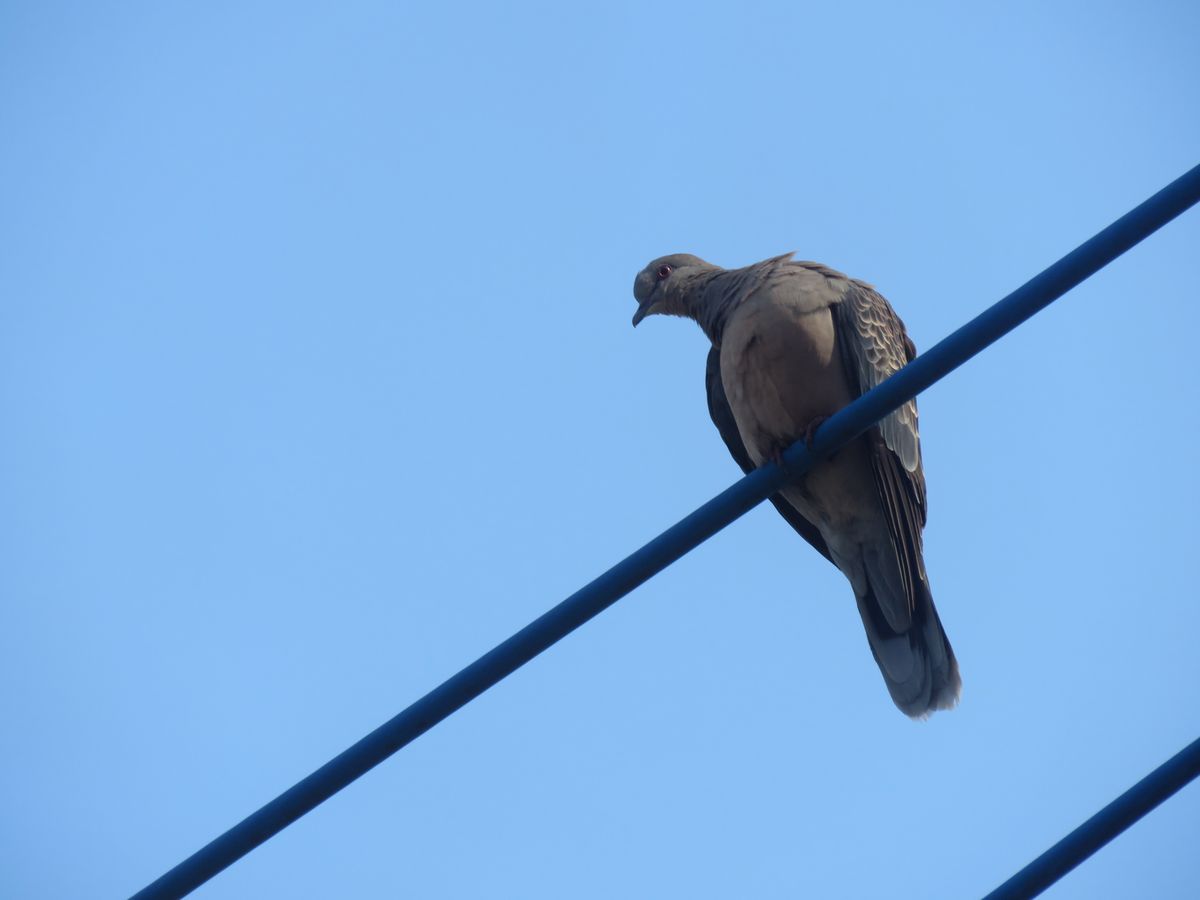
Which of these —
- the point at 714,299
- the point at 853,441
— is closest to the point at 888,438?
the point at 853,441

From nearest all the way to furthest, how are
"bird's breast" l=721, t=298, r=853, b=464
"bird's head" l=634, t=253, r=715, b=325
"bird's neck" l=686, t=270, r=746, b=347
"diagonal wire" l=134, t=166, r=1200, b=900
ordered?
"diagonal wire" l=134, t=166, r=1200, b=900 → "bird's breast" l=721, t=298, r=853, b=464 → "bird's neck" l=686, t=270, r=746, b=347 → "bird's head" l=634, t=253, r=715, b=325

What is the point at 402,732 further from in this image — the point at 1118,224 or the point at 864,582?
the point at 864,582

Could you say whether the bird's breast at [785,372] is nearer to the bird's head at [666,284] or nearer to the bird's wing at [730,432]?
the bird's wing at [730,432]

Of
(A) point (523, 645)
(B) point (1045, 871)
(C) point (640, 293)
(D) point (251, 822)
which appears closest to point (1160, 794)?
(B) point (1045, 871)

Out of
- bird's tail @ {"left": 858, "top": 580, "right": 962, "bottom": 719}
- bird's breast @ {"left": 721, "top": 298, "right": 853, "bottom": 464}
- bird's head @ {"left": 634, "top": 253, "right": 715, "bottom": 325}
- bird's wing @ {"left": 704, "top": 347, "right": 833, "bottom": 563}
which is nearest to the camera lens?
bird's breast @ {"left": 721, "top": 298, "right": 853, "bottom": 464}

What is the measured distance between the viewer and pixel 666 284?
7.35m

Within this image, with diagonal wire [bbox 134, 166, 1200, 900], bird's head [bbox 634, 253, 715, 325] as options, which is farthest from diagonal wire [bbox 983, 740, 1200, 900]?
bird's head [bbox 634, 253, 715, 325]

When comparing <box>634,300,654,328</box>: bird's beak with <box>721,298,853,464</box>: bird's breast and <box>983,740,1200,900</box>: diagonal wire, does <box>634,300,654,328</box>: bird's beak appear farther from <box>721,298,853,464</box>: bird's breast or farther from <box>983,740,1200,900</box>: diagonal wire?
<box>983,740,1200,900</box>: diagonal wire

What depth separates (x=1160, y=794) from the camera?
9.35 feet

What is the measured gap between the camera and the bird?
550 cm

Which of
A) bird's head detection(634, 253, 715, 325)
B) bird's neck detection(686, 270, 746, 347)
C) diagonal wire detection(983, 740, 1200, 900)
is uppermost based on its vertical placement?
bird's head detection(634, 253, 715, 325)

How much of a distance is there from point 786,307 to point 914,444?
3.04 feet

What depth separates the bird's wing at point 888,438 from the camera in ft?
18.1

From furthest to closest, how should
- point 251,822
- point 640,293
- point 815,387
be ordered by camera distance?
point 640,293, point 815,387, point 251,822
